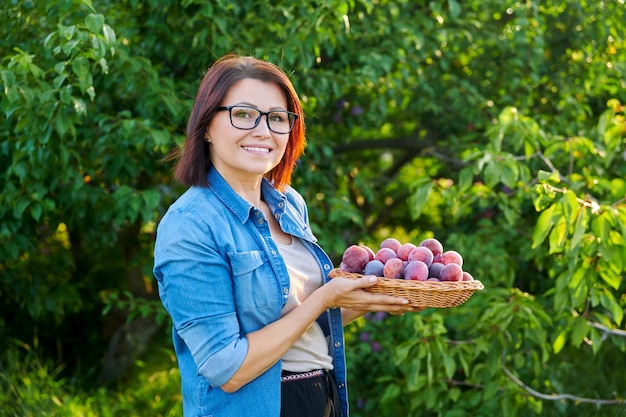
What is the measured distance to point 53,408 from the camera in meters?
4.11

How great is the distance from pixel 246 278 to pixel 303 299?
229mm

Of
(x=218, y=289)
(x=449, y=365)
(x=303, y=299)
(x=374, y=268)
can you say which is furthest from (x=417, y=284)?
(x=449, y=365)

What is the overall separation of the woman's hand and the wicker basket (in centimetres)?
2

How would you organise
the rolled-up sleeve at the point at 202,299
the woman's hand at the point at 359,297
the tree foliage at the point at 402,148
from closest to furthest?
the rolled-up sleeve at the point at 202,299 → the woman's hand at the point at 359,297 → the tree foliage at the point at 402,148

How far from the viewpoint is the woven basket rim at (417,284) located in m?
1.98

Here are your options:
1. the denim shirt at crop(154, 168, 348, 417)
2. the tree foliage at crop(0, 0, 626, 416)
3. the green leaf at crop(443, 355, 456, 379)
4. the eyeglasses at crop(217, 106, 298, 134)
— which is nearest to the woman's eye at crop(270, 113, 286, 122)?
the eyeglasses at crop(217, 106, 298, 134)

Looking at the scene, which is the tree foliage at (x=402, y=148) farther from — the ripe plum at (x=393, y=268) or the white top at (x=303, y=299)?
the white top at (x=303, y=299)

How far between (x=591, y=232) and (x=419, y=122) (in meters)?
2.30

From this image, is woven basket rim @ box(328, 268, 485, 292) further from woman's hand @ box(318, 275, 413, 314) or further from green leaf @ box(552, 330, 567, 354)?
green leaf @ box(552, 330, 567, 354)

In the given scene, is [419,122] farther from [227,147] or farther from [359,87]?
[227,147]

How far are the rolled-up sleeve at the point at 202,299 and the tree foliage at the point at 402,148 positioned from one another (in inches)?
53.4

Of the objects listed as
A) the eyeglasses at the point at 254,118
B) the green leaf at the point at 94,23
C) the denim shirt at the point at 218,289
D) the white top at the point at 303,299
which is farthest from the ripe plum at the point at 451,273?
the green leaf at the point at 94,23

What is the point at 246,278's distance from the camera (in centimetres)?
185

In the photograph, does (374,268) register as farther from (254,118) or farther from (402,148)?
(402,148)
